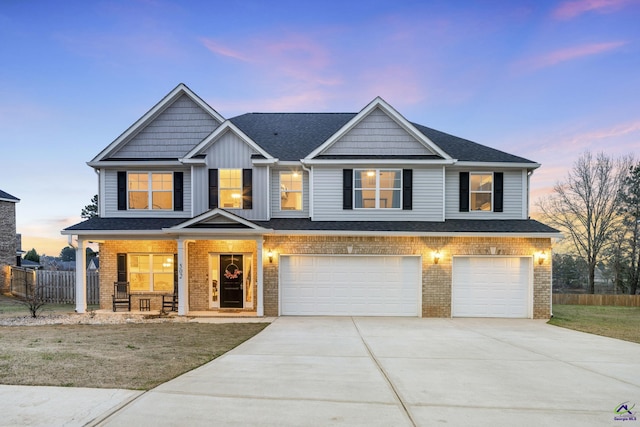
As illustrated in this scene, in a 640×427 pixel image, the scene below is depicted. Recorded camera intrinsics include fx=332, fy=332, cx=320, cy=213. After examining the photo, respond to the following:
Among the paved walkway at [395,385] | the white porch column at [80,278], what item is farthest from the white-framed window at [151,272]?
the paved walkway at [395,385]

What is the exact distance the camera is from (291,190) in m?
13.5

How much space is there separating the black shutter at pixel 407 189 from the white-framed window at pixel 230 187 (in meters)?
6.53

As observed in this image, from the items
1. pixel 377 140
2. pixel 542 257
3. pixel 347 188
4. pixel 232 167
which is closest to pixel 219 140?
pixel 232 167

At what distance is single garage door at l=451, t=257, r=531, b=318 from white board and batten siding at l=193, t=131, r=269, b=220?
786 cm

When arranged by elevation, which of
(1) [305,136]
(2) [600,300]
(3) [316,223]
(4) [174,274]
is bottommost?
(2) [600,300]

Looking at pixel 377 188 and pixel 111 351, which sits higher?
pixel 377 188

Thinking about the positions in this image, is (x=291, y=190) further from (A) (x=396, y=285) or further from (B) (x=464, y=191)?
(B) (x=464, y=191)

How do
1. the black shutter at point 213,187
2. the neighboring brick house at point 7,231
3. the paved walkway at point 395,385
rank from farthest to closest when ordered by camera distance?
the neighboring brick house at point 7,231 → the black shutter at point 213,187 → the paved walkway at point 395,385

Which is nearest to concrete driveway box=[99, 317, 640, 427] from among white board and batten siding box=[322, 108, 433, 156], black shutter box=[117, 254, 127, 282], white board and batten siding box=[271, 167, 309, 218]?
white board and batten siding box=[271, 167, 309, 218]

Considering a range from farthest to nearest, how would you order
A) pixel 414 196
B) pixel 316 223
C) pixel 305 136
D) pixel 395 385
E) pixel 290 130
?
pixel 290 130
pixel 305 136
pixel 414 196
pixel 316 223
pixel 395 385

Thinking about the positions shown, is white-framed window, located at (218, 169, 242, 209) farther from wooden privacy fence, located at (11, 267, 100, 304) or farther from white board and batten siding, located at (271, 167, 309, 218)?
wooden privacy fence, located at (11, 267, 100, 304)

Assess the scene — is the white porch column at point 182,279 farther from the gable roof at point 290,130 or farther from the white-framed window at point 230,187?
the gable roof at point 290,130

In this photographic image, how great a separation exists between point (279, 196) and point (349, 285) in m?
4.48

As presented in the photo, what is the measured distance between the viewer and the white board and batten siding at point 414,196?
13.2m
